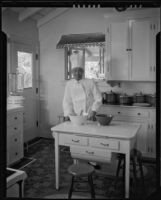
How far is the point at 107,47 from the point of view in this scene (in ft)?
7.03

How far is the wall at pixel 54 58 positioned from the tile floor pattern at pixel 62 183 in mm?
695

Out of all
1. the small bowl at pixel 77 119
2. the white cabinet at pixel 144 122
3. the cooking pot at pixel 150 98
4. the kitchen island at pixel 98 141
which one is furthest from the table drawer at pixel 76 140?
the cooking pot at pixel 150 98

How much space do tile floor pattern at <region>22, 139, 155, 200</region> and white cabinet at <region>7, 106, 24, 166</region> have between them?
0.15 meters

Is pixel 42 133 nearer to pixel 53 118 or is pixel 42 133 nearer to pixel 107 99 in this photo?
pixel 53 118

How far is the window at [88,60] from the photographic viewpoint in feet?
7.71

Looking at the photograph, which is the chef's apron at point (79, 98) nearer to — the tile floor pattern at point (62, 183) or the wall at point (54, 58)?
the tile floor pattern at point (62, 183)

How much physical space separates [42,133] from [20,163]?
2.52ft

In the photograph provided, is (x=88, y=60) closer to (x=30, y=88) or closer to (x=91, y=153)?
(x=30, y=88)

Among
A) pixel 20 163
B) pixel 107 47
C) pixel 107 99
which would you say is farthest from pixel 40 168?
pixel 107 47

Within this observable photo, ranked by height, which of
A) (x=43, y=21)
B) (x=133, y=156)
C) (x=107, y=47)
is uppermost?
(x=43, y=21)

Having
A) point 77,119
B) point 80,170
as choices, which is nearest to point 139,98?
point 77,119

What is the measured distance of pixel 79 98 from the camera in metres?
1.67

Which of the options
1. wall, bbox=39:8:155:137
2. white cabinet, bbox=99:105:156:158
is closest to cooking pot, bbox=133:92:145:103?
white cabinet, bbox=99:105:156:158

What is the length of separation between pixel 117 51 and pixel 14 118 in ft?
3.48
